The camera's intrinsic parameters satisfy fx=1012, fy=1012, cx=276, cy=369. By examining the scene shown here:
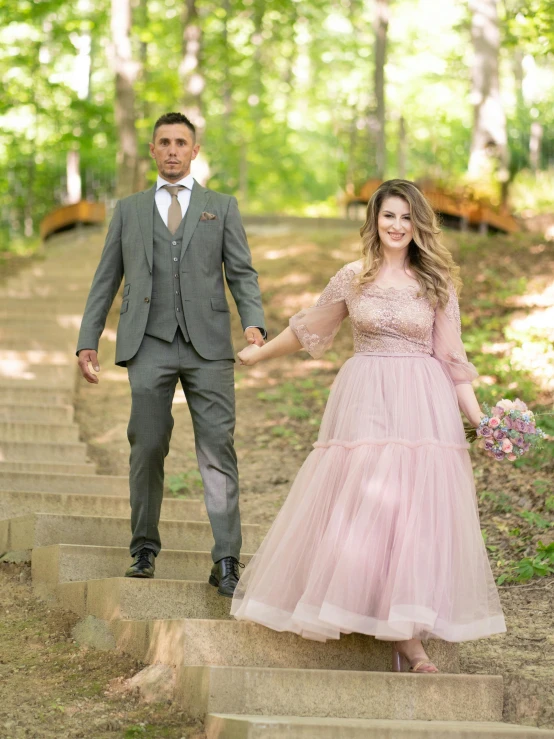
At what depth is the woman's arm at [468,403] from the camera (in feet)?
13.7

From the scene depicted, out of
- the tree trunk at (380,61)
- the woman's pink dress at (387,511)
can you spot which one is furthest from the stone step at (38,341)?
the tree trunk at (380,61)

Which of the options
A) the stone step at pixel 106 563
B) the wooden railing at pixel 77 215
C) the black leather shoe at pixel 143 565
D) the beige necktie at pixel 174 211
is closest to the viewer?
the black leather shoe at pixel 143 565

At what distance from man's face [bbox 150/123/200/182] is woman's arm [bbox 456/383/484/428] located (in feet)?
5.36

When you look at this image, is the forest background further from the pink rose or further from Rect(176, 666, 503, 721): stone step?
Rect(176, 666, 503, 721): stone step

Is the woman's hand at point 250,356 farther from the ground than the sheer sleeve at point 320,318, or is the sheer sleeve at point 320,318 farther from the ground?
the sheer sleeve at point 320,318

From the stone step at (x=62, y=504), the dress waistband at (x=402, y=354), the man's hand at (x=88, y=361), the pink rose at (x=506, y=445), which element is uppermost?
the dress waistband at (x=402, y=354)

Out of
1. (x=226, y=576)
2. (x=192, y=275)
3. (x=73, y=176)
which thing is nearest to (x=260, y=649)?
(x=226, y=576)

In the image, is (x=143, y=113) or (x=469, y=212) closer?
(x=469, y=212)

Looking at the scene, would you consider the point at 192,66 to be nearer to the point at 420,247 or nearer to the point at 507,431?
the point at 420,247

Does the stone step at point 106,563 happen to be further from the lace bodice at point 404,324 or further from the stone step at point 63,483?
the lace bodice at point 404,324

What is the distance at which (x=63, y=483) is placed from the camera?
6.20 meters

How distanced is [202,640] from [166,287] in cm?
Answer: 158

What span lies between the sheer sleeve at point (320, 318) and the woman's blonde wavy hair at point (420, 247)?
6.0 inches

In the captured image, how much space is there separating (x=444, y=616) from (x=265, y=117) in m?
23.4
